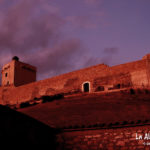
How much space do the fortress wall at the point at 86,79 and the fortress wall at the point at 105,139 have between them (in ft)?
44.8

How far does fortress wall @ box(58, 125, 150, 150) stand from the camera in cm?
910

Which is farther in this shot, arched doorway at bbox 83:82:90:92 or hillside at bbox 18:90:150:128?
arched doorway at bbox 83:82:90:92

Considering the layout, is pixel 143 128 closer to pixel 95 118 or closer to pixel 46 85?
pixel 95 118

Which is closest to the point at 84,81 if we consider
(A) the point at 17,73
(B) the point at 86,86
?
(B) the point at 86,86

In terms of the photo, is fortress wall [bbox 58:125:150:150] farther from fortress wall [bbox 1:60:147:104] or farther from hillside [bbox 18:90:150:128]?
fortress wall [bbox 1:60:147:104]

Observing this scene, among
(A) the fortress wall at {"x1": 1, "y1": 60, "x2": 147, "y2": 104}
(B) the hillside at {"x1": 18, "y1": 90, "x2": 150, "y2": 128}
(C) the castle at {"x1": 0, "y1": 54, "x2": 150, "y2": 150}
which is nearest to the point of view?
(C) the castle at {"x1": 0, "y1": 54, "x2": 150, "y2": 150}

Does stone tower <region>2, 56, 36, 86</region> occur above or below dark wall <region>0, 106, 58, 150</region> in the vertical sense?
above

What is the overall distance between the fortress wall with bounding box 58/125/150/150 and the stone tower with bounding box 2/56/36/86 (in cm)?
3067

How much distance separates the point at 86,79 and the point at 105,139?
17.9 m

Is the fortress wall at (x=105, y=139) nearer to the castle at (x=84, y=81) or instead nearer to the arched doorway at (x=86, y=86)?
the castle at (x=84, y=81)

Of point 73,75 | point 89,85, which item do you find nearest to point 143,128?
point 89,85

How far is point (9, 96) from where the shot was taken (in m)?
37.6

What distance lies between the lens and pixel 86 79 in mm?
27328

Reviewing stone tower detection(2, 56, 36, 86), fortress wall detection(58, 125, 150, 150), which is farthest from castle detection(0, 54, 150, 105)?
fortress wall detection(58, 125, 150, 150)
